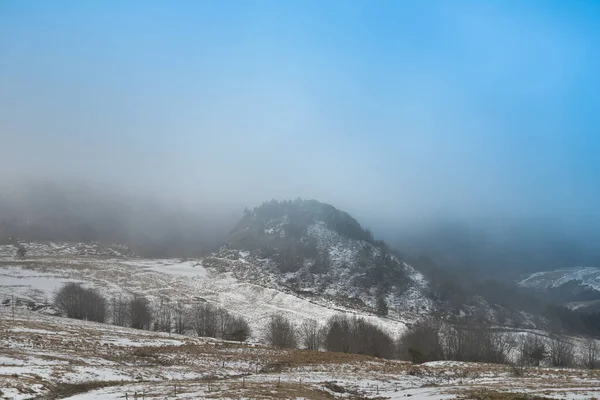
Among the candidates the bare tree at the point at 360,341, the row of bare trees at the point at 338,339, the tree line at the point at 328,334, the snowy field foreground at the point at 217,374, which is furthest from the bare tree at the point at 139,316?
the bare tree at the point at 360,341

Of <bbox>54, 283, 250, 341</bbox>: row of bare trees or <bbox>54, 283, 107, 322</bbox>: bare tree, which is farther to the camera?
<bbox>54, 283, 250, 341</bbox>: row of bare trees

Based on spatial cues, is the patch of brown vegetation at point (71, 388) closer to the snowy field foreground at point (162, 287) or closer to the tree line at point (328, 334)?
the tree line at point (328, 334)

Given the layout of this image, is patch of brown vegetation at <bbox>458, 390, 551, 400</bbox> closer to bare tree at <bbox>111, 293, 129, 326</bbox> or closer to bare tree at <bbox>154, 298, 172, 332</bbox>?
bare tree at <bbox>154, 298, 172, 332</bbox>

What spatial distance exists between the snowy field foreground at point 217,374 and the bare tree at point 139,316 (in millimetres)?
35357

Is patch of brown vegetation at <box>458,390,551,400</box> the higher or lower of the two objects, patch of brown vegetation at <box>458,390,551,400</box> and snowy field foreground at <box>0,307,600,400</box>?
the higher

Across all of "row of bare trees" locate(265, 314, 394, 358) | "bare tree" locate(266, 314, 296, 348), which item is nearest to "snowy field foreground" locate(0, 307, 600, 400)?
"bare tree" locate(266, 314, 296, 348)

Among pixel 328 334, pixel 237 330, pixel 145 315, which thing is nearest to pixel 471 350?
pixel 328 334

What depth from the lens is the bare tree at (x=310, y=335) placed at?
9285 cm

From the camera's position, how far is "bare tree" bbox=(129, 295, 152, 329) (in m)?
95.2

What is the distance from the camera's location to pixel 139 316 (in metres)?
96.0

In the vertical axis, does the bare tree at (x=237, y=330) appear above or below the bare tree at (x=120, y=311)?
below

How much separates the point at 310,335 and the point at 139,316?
3749cm

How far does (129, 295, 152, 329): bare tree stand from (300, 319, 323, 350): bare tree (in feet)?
113

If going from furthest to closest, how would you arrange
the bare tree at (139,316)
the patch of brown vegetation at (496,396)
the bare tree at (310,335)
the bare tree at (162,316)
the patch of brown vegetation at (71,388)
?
the bare tree at (162,316)
the bare tree at (139,316)
the bare tree at (310,335)
the patch of brown vegetation at (71,388)
the patch of brown vegetation at (496,396)
